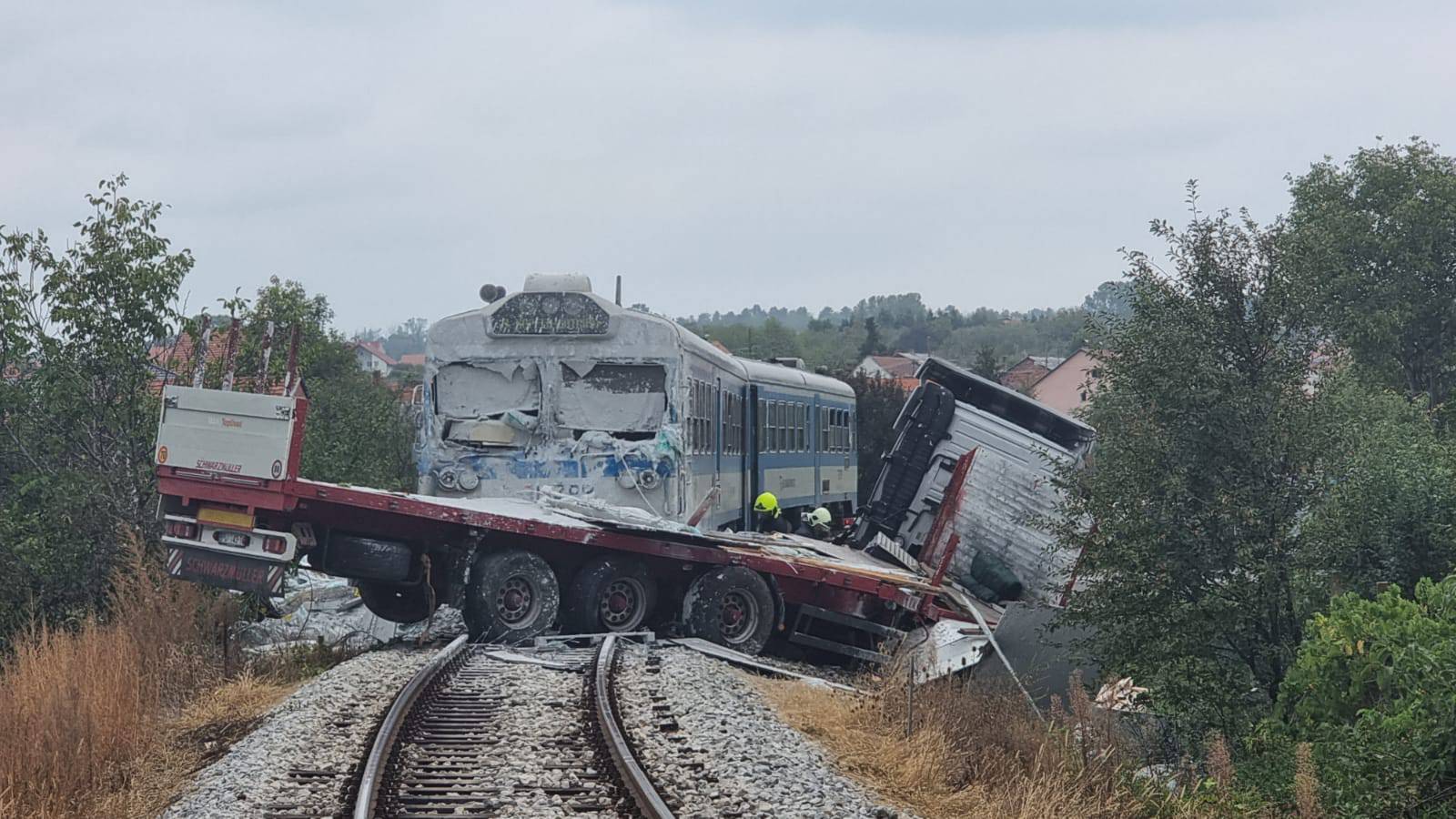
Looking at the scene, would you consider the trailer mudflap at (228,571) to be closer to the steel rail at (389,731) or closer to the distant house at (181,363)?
the steel rail at (389,731)

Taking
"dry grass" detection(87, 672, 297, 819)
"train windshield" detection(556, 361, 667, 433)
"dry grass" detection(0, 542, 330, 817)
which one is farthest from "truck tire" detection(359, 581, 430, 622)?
"dry grass" detection(87, 672, 297, 819)

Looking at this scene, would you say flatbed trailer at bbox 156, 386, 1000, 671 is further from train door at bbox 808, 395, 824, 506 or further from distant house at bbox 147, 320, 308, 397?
train door at bbox 808, 395, 824, 506

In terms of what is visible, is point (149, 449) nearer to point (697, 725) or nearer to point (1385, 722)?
point (697, 725)

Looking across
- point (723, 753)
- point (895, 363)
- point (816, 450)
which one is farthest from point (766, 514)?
point (895, 363)

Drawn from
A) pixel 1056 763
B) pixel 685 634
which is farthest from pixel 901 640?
pixel 1056 763

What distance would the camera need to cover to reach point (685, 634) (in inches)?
587

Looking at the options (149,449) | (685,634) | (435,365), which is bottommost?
(685,634)

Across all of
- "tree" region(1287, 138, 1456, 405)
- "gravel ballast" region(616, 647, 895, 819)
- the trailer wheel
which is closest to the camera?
"gravel ballast" region(616, 647, 895, 819)

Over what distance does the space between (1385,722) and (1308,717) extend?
1.26 meters

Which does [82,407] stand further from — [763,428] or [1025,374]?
[1025,374]

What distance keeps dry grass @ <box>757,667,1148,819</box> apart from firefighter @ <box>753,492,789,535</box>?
33.6 ft

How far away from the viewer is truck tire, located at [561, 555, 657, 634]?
14.6 metres

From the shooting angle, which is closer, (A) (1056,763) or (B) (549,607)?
(A) (1056,763)

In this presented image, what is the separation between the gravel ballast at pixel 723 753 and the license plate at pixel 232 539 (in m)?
3.59
